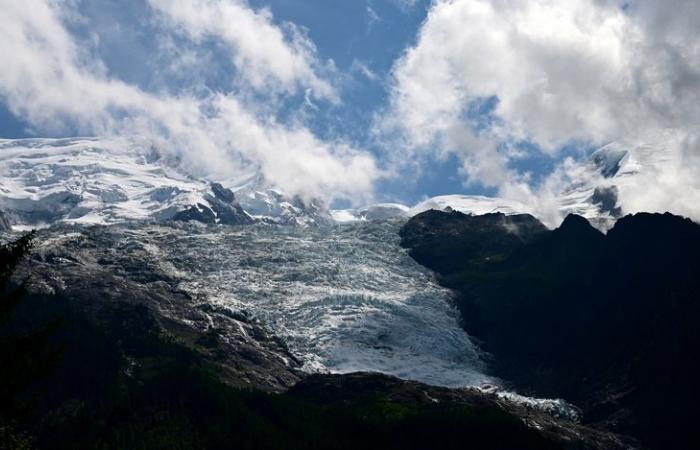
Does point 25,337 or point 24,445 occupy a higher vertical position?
point 25,337

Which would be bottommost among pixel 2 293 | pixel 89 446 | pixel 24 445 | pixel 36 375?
pixel 24 445

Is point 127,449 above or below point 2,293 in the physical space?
above

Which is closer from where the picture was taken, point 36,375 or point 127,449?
point 36,375

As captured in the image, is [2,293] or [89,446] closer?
[2,293]

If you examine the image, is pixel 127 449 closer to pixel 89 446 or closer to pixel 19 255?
pixel 89 446

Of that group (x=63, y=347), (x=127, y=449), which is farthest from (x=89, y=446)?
(x=63, y=347)

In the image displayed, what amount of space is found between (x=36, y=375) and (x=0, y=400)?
2.56m

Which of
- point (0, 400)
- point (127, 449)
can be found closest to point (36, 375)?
point (0, 400)

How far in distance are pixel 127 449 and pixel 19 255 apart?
503 feet

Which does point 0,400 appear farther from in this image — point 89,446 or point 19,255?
point 89,446

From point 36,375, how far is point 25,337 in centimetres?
265

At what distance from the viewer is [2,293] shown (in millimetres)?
57094

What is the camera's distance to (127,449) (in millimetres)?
199125

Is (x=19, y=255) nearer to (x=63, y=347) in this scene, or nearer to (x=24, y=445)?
(x=63, y=347)
